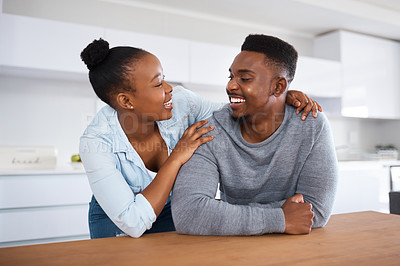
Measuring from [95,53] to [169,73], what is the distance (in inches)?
78.3

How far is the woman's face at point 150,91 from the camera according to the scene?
1318 mm

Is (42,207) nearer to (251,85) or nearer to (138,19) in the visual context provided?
(138,19)

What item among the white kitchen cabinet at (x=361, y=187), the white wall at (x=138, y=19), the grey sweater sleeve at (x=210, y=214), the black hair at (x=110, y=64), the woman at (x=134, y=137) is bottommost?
the white kitchen cabinet at (x=361, y=187)

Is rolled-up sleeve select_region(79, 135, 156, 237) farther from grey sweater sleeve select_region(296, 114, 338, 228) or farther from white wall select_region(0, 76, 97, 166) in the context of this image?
white wall select_region(0, 76, 97, 166)

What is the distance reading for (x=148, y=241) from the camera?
0.92 meters

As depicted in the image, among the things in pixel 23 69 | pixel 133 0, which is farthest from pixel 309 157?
pixel 133 0

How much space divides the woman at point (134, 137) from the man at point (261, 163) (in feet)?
0.25

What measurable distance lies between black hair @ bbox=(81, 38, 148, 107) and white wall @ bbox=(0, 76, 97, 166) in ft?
6.72

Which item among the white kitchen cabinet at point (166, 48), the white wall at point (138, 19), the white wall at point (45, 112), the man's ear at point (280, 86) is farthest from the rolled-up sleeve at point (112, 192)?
the white wall at point (138, 19)

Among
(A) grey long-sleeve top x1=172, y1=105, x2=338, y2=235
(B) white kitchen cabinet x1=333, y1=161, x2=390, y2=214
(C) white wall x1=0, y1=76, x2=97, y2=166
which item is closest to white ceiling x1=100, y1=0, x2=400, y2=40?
(C) white wall x1=0, y1=76, x2=97, y2=166

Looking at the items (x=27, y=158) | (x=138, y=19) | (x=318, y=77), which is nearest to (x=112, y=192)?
(x=27, y=158)

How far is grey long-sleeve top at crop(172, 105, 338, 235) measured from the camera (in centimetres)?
110

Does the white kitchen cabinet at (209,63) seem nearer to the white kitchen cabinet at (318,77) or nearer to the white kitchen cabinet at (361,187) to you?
the white kitchen cabinet at (318,77)

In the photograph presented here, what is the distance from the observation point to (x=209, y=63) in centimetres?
344
